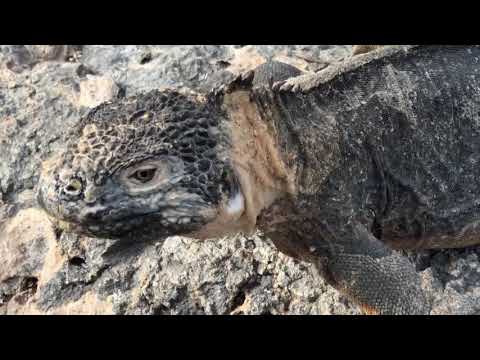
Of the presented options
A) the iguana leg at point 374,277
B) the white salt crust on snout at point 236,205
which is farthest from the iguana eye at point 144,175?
the iguana leg at point 374,277

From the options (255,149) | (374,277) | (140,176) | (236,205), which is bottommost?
(374,277)

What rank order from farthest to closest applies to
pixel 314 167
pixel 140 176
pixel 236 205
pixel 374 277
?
pixel 374 277 < pixel 314 167 < pixel 236 205 < pixel 140 176

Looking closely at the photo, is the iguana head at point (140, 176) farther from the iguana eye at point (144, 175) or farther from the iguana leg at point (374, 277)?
the iguana leg at point (374, 277)

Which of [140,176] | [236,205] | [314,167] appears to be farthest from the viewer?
[314,167]

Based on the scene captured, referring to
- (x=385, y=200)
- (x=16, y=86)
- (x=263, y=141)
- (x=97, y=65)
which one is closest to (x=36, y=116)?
(x=16, y=86)

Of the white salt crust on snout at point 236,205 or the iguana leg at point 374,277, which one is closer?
the white salt crust on snout at point 236,205

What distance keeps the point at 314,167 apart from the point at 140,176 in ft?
2.68

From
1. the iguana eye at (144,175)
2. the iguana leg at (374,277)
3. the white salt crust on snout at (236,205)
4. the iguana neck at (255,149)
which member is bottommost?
the iguana leg at (374,277)

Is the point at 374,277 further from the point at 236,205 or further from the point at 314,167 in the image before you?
the point at 236,205

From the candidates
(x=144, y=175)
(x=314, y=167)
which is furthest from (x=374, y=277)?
(x=144, y=175)

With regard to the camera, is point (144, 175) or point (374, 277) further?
point (374, 277)

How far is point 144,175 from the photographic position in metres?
2.08

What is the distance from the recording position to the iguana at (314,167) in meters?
2.08

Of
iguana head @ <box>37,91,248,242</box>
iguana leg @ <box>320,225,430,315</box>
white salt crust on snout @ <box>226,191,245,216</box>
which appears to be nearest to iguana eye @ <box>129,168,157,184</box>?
iguana head @ <box>37,91,248,242</box>
